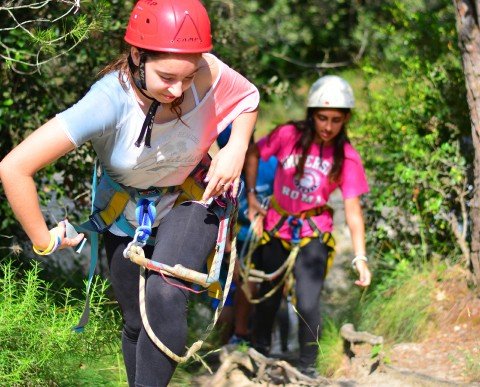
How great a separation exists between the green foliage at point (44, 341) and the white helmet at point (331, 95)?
1932 millimetres

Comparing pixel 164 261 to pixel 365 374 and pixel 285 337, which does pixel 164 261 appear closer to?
pixel 365 374

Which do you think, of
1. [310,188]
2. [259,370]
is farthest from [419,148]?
[259,370]

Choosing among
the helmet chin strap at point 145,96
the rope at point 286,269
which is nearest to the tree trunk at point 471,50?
the rope at point 286,269

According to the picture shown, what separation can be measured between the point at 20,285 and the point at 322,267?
184cm

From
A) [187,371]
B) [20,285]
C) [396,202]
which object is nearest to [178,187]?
[20,285]

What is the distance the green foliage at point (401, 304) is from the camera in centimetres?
567

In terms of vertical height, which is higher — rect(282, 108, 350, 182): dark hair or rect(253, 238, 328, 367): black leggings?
rect(282, 108, 350, 182): dark hair

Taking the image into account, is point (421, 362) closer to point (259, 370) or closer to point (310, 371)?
point (310, 371)

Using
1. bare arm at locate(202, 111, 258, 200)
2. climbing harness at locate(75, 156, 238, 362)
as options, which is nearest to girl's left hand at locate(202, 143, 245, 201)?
bare arm at locate(202, 111, 258, 200)

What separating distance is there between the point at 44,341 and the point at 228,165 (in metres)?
1.15

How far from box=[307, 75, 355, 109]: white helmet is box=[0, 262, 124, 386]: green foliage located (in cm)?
193

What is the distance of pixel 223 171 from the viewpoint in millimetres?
3502

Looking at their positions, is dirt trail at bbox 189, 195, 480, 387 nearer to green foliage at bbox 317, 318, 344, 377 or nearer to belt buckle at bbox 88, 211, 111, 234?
green foliage at bbox 317, 318, 344, 377

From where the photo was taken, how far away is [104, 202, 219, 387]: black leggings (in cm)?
336
